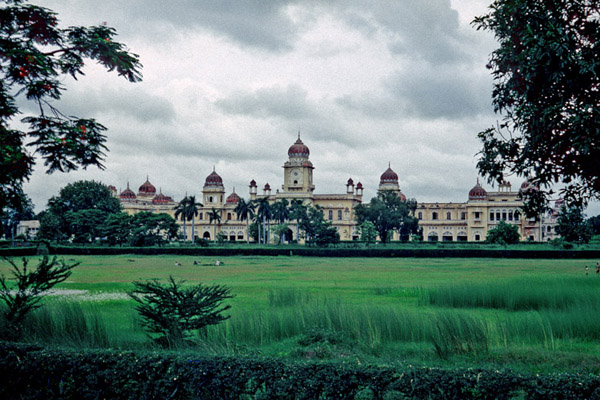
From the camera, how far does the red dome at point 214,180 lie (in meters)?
101

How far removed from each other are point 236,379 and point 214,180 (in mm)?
95240

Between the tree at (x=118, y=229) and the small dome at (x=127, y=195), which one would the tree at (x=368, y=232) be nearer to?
the tree at (x=118, y=229)

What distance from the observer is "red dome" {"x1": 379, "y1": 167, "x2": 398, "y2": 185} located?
95.9 meters

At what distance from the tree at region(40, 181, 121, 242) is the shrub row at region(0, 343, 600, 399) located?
206 ft

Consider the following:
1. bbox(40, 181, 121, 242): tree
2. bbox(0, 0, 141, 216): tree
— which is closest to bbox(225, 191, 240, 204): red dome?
bbox(40, 181, 121, 242): tree

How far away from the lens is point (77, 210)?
79.1m

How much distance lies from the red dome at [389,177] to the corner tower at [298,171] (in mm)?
11724

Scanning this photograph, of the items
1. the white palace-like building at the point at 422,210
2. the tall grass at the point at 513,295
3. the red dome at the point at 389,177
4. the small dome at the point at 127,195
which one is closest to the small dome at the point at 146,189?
the small dome at the point at 127,195

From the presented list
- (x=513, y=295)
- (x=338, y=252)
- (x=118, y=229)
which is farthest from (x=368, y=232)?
(x=513, y=295)

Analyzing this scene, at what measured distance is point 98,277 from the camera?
28.6 m

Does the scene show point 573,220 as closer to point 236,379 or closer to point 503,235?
point 236,379

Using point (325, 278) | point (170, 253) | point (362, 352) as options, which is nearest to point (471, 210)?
point (170, 253)

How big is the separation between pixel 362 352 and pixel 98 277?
21579 mm

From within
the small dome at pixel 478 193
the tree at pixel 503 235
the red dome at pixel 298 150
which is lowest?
the tree at pixel 503 235
